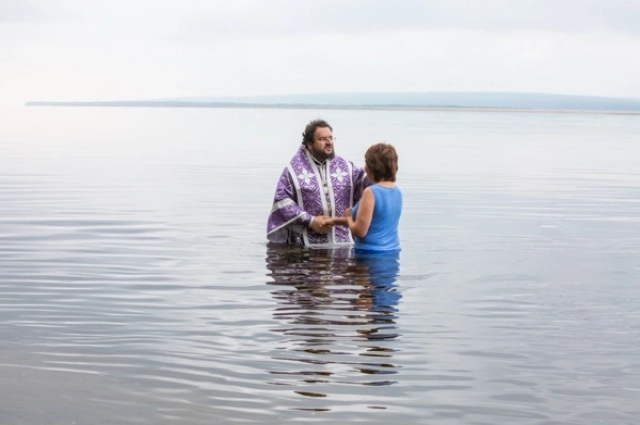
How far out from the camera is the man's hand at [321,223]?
508 inches

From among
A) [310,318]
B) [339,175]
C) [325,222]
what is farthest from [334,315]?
[339,175]

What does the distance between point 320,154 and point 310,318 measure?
3.81 metres

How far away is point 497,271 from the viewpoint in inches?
499

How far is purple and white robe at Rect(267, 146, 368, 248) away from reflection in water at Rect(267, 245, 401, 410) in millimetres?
319

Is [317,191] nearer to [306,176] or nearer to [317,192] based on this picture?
[317,192]

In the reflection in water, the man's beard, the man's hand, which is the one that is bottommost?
the reflection in water

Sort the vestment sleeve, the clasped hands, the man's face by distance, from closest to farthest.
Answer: the clasped hands, the man's face, the vestment sleeve

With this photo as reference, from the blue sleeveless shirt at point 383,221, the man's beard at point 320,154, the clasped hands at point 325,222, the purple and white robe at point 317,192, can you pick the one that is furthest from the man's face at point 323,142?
the blue sleeveless shirt at point 383,221

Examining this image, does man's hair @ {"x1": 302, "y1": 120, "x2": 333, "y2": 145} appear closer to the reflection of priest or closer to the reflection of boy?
the reflection of priest

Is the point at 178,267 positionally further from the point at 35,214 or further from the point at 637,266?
the point at 35,214

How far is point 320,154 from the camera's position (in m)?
13.0

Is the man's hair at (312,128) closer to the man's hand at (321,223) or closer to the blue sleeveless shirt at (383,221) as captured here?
the man's hand at (321,223)

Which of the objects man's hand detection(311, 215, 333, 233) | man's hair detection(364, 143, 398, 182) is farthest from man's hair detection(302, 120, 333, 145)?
man's hair detection(364, 143, 398, 182)

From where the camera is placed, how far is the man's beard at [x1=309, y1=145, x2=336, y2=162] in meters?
13.0
